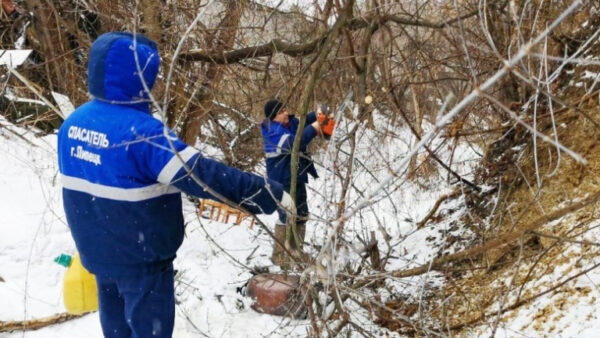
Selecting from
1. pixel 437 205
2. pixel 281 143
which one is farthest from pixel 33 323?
pixel 437 205

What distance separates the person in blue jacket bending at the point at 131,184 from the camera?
2248 millimetres

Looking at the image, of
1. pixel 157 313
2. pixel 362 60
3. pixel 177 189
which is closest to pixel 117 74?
pixel 177 189

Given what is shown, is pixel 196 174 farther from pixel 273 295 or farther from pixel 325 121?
pixel 325 121

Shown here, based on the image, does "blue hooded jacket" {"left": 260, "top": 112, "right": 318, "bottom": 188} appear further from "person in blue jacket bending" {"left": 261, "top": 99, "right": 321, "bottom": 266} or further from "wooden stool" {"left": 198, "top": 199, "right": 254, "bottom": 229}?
"wooden stool" {"left": 198, "top": 199, "right": 254, "bottom": 229}

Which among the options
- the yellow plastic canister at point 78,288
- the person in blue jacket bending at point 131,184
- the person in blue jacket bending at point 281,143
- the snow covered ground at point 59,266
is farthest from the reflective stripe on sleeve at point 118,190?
the person in blue jacket bending at point 281,143

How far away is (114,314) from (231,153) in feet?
11.2

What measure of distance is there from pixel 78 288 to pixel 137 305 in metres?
0.47

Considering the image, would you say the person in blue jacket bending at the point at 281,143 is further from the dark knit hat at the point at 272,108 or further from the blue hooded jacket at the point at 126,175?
the blue hooded jacket at the point at 126,175

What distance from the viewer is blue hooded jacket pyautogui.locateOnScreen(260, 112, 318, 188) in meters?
4.82

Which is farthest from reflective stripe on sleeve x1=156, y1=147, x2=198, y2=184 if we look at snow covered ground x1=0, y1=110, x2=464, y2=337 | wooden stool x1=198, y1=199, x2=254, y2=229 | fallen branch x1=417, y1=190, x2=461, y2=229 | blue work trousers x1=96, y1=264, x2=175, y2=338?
wooden stool x1=198, y1=199, x2=254, y2=229

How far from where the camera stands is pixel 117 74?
228cm

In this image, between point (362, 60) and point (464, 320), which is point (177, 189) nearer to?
point (362, 60)

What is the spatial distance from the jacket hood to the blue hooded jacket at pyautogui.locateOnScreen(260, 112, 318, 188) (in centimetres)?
233

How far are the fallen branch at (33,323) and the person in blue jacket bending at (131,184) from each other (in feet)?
4.35
